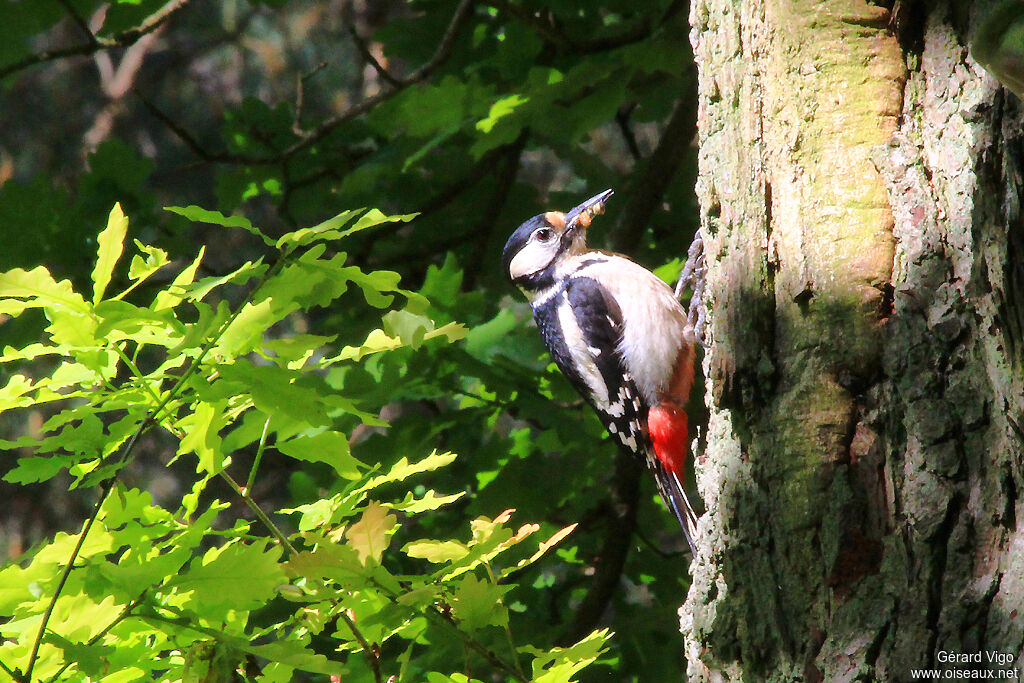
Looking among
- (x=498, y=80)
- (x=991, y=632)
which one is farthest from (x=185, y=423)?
(x=498, y=80)

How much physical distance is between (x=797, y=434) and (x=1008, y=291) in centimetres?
38

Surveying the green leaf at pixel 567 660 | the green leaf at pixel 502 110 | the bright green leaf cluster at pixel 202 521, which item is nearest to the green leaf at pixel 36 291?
the bright green leaf cluster at pixel 202 521

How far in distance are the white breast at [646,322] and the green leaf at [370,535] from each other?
173 cm

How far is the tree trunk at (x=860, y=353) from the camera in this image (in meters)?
1.34

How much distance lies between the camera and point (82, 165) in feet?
24.9

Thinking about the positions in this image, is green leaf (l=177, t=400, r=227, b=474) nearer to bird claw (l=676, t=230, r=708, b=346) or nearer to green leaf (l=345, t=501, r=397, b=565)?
green leaf (l=345, t=501, r=397, b=565)

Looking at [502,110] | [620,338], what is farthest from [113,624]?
[620,338]

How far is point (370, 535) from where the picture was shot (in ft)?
3.89

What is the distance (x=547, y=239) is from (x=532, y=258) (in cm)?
10

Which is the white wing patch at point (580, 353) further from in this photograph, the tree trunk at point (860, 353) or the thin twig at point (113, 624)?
the thin twig at point (113, 624)

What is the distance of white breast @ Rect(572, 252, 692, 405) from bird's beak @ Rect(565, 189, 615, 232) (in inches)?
6.4

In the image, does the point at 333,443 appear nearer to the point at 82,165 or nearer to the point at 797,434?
the point at 797,434

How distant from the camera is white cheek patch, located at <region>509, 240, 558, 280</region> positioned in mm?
3158

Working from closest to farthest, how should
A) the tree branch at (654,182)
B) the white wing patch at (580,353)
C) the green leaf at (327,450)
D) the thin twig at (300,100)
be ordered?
the green leaf at (327,450) < the white wing patch at (580,353) < the thin twig at (300,100) < the tree branch at (654,182)
